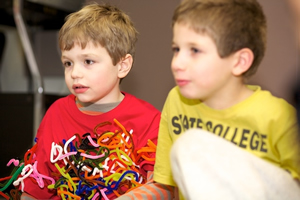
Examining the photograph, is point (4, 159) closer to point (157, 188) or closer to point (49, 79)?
point (49, 79)

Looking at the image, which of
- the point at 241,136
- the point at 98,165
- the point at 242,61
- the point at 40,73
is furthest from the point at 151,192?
the point at 40,73

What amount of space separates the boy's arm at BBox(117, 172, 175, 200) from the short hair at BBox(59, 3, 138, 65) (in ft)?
1.29

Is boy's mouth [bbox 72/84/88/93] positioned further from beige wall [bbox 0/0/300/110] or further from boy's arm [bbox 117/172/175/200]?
beige wall [bbox 0/0/300/110]

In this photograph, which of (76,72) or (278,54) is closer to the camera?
(76,72)

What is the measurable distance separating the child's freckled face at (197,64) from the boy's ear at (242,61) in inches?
0.7

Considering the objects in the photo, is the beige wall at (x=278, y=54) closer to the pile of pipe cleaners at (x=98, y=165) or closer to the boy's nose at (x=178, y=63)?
the pile of pipe cleaners at (x=98, y=165)

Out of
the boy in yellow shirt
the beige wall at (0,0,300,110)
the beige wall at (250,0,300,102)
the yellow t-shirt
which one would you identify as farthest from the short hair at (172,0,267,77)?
the beige wall at (250,0,300,102)

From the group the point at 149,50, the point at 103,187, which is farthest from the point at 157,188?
the point at 149,50

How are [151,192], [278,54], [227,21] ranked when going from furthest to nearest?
1. [278,54]
2. [151,192]
3. [227,21]

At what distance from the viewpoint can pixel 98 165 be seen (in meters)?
1.15

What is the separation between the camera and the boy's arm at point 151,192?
102 centimetres

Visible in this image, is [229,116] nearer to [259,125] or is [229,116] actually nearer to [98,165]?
[259,125]

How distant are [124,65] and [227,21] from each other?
1.67 feet

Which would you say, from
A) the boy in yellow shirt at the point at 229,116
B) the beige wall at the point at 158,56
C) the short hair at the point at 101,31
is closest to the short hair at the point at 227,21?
the boy in yellow shirt at the point at 229,116
